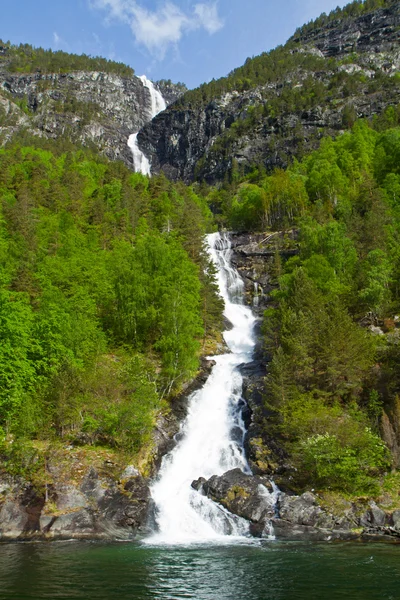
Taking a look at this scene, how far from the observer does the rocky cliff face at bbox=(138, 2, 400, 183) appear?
13588cm

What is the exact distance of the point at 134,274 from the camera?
149 feet

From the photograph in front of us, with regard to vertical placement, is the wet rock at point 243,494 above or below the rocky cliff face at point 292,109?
below

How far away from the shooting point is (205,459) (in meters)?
34.6

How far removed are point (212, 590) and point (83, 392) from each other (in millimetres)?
20756

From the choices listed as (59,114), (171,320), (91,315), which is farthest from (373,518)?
(59,114)

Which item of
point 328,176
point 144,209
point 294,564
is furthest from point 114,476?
point 328,176

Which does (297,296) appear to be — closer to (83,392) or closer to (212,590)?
(83,392)

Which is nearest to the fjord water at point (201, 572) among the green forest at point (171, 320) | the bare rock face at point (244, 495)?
the bare rock face at point (244, 495)

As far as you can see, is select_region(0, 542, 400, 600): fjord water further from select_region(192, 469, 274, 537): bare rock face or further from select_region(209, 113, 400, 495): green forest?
select_region(209, 113, 400, 495): green forest

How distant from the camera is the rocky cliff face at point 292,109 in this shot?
135875mm

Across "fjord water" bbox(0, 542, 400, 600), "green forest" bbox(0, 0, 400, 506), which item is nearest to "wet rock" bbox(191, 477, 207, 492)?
"green forest" bbox(0, 0, 400, 506)

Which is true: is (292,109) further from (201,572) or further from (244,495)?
(201,572)

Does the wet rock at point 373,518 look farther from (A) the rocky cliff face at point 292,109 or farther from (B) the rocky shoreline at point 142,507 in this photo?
(A) the rocky cliff face at point 292,109

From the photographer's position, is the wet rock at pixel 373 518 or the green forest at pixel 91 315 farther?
the green forest at pixel 91 315
